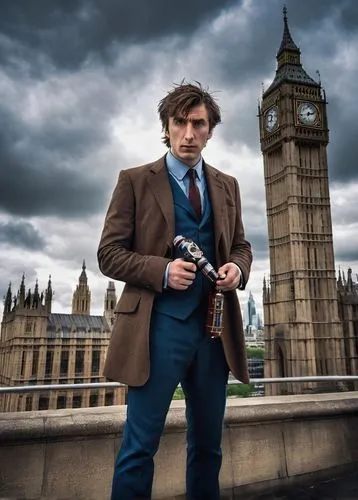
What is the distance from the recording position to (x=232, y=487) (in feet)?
8.09

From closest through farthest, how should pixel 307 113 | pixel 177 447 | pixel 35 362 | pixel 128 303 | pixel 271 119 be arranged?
1. pixel 128 303
2. pixel 177 447
3. pixel 307 113
4. pixel 35 362
5. pixel 271 119

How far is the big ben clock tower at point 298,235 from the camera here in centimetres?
3378

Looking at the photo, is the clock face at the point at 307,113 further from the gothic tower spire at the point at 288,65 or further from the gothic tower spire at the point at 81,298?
the gothic tower spire at the point at 81,298

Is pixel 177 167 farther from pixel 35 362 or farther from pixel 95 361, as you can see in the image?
pixel 95 361

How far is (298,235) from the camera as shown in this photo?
35844mm

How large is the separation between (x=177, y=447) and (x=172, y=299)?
56.9 inches

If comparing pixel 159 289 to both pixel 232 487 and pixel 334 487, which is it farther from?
pixel 334 487

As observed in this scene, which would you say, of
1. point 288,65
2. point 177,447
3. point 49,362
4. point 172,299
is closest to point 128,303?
point 172,299

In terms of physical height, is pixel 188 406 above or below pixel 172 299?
below

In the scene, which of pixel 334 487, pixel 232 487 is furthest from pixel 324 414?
pixel 232 487

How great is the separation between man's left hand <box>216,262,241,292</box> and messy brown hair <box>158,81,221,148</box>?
26.4 inches

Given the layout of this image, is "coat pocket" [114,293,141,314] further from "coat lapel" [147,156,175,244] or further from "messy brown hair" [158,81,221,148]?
"messy brown hair" [158,81,221,148]

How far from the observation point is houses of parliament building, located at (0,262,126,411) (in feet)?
121

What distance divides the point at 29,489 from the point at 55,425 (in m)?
0.37
